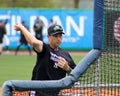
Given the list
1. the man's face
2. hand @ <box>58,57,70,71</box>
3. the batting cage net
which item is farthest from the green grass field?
hand @ <box>58,57,70,71</box>

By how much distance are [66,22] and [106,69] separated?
1062 inches

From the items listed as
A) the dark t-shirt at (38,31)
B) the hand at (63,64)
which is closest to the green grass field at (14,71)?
the dark t-shirt at (38,31)

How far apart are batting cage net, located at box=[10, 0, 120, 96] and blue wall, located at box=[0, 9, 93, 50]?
2598 centimetres

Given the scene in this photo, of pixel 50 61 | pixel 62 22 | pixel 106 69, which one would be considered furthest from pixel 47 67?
pixel 62 22

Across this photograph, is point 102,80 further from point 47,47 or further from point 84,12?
point 84,12

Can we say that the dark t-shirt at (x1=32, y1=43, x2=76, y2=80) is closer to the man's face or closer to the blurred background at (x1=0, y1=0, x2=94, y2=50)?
the man's face

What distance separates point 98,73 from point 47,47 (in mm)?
759

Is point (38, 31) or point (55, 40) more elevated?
point (55, 40)

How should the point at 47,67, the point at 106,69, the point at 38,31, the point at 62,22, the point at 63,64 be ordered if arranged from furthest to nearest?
1. the point at 62,22
2. the point at 38,31
3. the point at 47,67
4. the point at 106,69
5. the point at 63,64

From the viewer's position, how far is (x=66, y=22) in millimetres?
33062

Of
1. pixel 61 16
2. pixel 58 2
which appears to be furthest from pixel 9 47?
pixel 58 2

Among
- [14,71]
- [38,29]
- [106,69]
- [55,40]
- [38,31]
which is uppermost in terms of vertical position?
[55,40]

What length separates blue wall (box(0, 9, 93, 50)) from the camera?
32344mm

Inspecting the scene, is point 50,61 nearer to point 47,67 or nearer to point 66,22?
point 47,67
